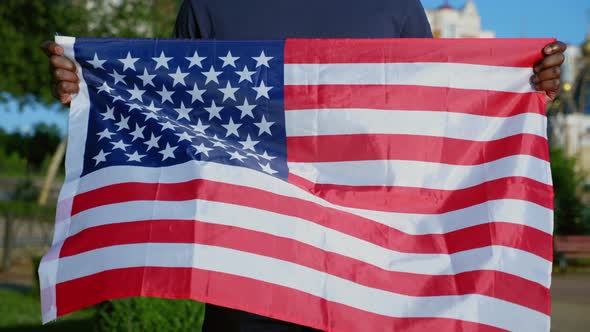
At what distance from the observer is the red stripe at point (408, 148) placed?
3.37 m

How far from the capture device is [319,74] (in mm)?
3539

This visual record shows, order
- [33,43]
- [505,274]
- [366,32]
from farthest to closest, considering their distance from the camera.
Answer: [33,43], [366,32], [505,274]

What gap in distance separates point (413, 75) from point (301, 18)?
49cm

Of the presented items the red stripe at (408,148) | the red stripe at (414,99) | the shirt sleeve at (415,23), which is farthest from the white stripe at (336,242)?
the shirt sleeve at (415,23)

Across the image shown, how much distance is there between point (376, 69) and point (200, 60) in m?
0.68

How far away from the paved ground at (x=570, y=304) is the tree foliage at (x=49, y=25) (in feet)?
34.2

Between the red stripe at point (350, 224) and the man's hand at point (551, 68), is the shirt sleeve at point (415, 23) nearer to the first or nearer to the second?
the man's hand at point (551, 68)

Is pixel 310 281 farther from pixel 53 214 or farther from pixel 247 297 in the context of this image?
pixel 53 214

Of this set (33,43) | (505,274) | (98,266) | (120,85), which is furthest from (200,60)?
(33,43)

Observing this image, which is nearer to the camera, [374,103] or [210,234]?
[210,234]

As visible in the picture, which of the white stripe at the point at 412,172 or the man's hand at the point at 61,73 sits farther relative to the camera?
the man's hand at the point at 61,73

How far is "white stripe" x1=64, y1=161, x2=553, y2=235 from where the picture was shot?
3.27 m

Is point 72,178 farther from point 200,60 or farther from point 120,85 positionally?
point 200,60

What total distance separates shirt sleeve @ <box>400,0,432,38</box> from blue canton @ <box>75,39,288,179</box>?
489 millimetres
